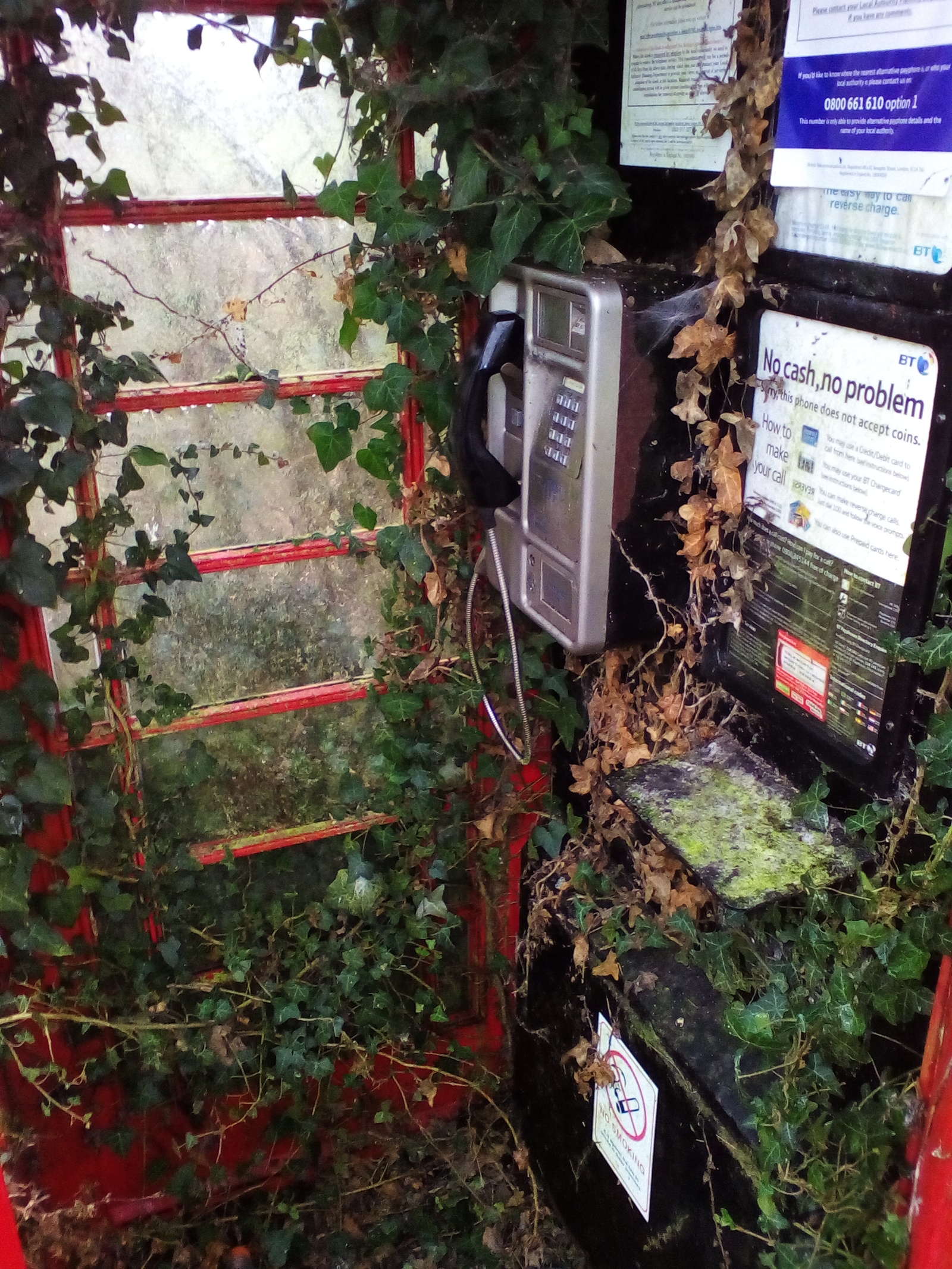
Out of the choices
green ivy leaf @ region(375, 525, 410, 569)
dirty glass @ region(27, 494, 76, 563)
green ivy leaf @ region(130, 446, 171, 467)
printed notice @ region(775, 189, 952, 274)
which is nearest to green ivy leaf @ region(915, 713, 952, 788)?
printed notice @ region(775, 189, 952, 274)

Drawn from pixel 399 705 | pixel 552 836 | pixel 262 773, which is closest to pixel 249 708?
pixel 262 773

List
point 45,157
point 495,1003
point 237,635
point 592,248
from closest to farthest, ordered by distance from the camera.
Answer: point 45,157 < point 592,248 < point 237,635 < point 495,1003

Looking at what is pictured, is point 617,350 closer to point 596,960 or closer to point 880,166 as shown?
point 880,166

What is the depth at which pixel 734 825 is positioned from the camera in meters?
1.46

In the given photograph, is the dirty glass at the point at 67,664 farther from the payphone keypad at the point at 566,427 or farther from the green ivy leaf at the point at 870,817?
the green ivy leaf at the point at 870,817

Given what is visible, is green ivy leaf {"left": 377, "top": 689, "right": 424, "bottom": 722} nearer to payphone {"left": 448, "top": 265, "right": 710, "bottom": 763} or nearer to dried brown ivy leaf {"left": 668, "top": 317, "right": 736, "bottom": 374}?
payphone {"left": 448, "top": 265, "right": 710, "bottom": 763}

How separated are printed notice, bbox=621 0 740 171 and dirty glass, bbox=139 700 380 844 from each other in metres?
1.15

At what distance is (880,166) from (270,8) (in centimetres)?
99

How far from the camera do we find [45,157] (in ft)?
→ 4.93

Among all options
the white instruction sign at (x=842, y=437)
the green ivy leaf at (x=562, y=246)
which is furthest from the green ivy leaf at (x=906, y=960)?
the green ivy leaf at (x=562, y=246)

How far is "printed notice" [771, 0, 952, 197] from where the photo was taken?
1.03 m

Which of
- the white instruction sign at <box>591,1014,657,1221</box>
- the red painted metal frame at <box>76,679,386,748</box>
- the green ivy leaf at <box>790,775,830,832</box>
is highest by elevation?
the green ivy leaf at <box>790,775,830,832</box>

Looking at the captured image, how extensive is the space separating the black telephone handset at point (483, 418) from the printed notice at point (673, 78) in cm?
32

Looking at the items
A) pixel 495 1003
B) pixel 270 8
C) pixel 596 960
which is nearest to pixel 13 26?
pixel 270 8
